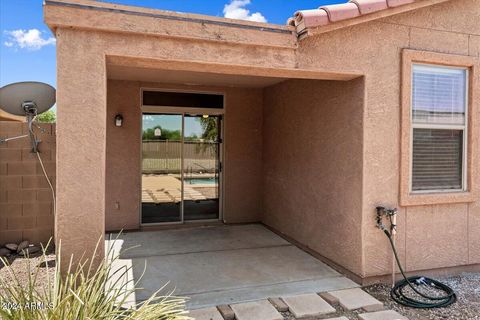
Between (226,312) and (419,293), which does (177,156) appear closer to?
(226,312)

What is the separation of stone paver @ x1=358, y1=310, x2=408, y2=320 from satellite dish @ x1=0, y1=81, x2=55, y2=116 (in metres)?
5.54

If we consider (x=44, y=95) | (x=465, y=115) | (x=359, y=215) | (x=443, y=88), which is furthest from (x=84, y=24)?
(x=465, y=115)

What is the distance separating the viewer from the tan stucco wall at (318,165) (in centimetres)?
543

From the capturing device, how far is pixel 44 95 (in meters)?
5.91

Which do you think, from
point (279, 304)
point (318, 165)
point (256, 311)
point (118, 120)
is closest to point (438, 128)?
point (318, 165)

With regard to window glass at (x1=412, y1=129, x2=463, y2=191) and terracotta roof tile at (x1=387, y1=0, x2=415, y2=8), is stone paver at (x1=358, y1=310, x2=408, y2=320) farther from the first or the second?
terracotta roof tile at (x1=387, y1=0, x2=415, y2=8)

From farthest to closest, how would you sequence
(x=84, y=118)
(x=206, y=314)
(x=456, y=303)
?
(x=456, y=303) → (x=206, y=314) → (x=84, y=118)

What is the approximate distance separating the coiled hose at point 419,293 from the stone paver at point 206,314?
2354 millimetres

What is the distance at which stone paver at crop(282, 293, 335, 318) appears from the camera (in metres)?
4.42

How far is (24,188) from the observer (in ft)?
22.1

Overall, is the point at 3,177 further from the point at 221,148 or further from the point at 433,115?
the point at 433,115

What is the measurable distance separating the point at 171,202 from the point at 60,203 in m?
4.92

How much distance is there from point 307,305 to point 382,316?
0.87 meters

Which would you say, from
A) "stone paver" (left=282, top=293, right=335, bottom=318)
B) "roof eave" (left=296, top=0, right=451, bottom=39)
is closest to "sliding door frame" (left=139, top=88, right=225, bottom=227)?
"roof eave" (left=296, top=0, right=451, bottom=39)
